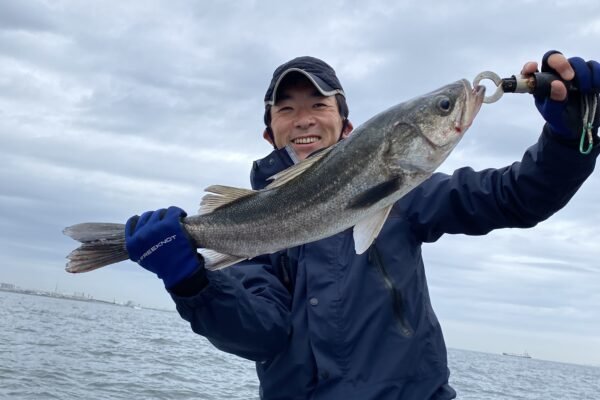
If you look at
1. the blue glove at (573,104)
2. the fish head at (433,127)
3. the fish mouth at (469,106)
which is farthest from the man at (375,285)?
the fish head at (433,127)

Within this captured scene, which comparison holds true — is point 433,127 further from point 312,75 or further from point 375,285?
point 312,75

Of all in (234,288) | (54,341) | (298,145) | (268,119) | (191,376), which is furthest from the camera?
(54,341)

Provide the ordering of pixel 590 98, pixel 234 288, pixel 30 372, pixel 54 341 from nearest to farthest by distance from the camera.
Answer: pixel 590 98 < pixel 234 288 < pixel 30 372 < pixel 54 341

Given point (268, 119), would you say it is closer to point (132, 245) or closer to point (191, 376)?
point (132, 245)

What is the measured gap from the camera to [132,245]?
3.99 meters

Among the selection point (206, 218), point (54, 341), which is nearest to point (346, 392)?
point (206, 218)

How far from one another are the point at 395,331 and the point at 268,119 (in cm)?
256

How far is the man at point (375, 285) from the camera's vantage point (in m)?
3.69

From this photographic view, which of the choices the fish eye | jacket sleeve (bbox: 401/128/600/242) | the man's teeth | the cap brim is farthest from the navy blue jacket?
the cap brim

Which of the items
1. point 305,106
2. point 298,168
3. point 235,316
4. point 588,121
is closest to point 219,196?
point 298,168

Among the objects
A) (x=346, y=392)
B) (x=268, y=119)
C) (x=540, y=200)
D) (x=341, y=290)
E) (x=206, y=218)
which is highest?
(x=268, y=119)

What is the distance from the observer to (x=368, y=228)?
3629mm

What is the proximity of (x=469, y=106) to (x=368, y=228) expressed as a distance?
1034mm

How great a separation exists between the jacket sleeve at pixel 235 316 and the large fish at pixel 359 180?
0.39m
